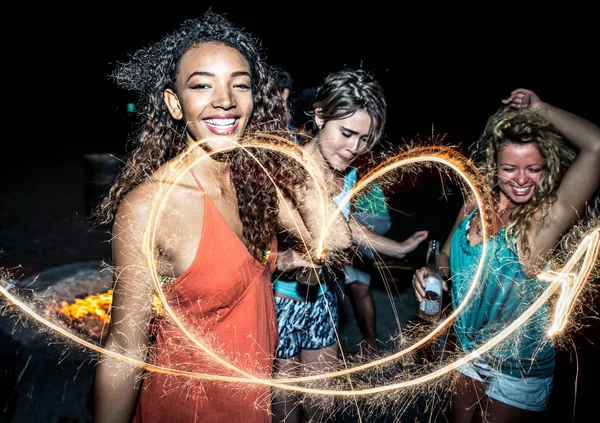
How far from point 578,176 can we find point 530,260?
1.78 feet

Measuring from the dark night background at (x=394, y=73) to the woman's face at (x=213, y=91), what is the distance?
13.1ft

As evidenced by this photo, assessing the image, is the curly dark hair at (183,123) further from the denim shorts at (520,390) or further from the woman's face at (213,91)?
the denim shorts at (520,390)

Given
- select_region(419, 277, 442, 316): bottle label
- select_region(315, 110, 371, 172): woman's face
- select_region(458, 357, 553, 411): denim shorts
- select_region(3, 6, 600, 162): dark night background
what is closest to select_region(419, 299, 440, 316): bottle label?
select_region(419, 277, 442, 316): bottle label

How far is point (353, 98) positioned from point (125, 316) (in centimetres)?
211

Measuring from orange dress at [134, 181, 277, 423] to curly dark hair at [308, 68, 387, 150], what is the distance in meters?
1.54

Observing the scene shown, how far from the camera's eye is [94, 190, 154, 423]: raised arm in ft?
4.75

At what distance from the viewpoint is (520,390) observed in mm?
2271

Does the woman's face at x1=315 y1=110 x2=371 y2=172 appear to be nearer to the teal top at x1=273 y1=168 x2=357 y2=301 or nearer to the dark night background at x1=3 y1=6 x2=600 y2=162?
the teal top at x1=273 y1=168 x2=357 y2=301

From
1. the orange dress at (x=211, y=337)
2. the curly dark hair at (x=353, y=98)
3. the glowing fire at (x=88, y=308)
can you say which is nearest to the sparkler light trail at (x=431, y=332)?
the orange dress at (x=211, y=337)

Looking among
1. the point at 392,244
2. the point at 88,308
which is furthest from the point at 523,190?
the point at 88,308

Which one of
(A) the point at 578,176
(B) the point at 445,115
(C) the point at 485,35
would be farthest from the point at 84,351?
(B) the point at 445,115

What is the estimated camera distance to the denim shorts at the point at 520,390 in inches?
89.4

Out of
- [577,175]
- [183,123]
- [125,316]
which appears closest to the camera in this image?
[125,316]

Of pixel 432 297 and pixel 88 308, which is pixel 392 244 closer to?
pixel 432 297
